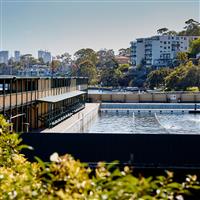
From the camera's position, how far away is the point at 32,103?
24.0 metres

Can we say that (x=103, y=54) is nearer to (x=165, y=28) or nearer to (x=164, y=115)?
(x=165, y=28)

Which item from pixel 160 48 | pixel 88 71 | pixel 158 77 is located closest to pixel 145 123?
pixel 158 77

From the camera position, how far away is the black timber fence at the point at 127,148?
48.5 feet

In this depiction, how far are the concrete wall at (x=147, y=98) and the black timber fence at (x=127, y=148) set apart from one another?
34821 millimetres

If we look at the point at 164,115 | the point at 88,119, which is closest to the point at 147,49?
the point at 164,115

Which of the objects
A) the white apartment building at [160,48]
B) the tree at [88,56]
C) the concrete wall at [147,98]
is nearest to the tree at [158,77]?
the concrete wall at [147,98]

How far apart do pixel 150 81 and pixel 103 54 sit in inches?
3063

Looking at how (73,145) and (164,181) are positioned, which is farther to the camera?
(73,145)

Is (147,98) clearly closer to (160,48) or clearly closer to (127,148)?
(127,148)

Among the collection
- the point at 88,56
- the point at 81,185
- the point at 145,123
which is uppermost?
the point at 88,56

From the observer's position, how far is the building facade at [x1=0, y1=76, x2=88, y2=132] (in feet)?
65.2

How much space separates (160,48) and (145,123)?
85.6 m

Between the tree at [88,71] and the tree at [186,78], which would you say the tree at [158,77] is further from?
the tree at [88,71]

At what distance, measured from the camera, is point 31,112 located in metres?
24.2
